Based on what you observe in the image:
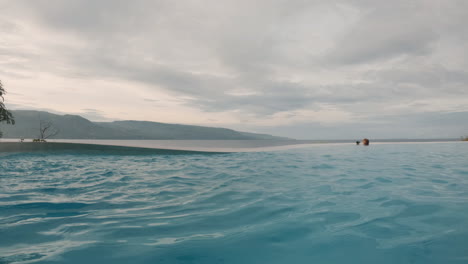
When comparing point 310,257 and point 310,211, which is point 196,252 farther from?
point 310,211

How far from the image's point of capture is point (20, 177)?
557 cm

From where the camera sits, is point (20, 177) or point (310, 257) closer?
point (310, 257)

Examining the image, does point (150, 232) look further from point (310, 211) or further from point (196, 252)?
point (310, 211)

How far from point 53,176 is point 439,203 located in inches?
329

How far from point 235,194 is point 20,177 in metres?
5.48

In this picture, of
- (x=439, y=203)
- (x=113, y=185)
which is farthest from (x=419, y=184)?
(x=113, y=185)

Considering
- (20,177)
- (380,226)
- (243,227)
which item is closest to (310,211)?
(380,226)

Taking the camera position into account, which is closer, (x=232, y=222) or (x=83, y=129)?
(x=232, y=222)

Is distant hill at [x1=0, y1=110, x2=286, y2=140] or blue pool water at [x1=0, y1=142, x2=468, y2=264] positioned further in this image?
distant hill at [x1=0, y1=110, x2=286, y2=140]

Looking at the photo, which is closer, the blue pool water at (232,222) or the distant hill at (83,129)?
the blue pool water at (232,222)

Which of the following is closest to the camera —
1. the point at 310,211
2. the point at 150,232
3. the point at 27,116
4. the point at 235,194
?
the point at 150,232

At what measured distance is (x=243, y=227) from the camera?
2.76 metres

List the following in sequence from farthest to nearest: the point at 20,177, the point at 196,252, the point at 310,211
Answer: the point at 20,177, the point at 310,211, the point at 196,252

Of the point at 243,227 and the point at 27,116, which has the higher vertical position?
the point at 27,116
